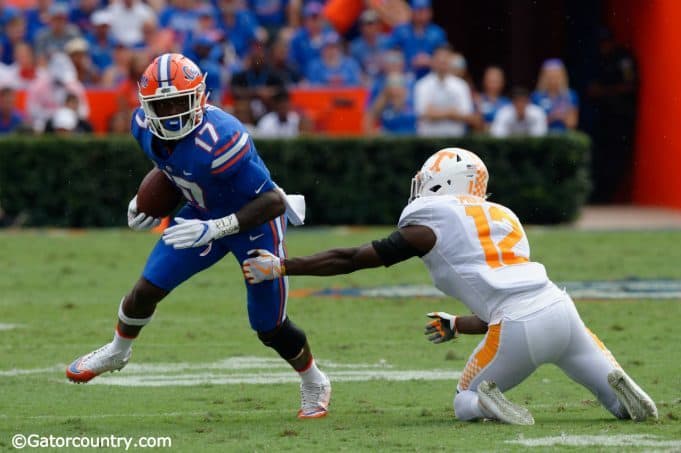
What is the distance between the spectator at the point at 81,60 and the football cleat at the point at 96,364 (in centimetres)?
933

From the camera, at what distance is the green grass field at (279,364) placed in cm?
548

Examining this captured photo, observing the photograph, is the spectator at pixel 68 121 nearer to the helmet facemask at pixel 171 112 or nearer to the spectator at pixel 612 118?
the spectator at pixel 612 118

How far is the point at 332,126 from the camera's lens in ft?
50.1

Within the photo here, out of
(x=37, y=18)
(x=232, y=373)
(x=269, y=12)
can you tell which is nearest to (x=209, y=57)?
(x=269, y=12)

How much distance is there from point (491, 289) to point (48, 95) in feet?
33.1

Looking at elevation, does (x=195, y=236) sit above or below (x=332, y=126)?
above

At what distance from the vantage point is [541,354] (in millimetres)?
5566


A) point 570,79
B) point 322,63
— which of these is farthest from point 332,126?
point 570,79

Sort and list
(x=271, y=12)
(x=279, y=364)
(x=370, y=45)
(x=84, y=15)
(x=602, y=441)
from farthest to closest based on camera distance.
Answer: (x=271, y=12) → (x=84, y=15) → (x=370, y=45) → (x=279, y=364) → (x=602, y=441)

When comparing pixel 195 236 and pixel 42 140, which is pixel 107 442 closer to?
pixel 195 236

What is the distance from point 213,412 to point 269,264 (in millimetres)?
871

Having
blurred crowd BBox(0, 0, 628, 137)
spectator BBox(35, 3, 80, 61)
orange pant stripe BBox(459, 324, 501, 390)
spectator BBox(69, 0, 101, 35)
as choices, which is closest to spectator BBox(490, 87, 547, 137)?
blurred crowd BBox(0, 0, 628, 137)

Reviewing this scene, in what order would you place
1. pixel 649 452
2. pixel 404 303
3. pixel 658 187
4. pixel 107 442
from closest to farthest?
pixel 649 452 → pixel 107 442 → pixel 404 303 → pixel 658 187

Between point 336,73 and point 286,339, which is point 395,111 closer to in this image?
point 336,73
